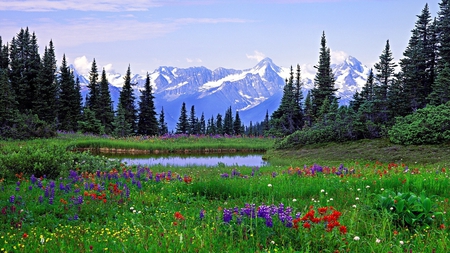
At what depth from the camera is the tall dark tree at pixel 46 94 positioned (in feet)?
185

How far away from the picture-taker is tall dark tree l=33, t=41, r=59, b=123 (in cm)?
5634

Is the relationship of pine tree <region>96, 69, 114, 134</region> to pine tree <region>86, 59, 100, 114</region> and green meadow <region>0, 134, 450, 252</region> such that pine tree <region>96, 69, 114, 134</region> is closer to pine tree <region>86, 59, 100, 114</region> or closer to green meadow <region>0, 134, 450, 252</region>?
pine tree <region>86, 59, 100, 114</region>

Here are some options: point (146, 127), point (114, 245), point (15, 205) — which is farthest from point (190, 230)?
point (146, 127)

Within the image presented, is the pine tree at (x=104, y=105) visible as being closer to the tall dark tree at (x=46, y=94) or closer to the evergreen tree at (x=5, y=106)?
the tall dark tree at (x=46, y=94)

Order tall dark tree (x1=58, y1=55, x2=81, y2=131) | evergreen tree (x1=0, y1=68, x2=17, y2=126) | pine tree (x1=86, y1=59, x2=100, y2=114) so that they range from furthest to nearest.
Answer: pine tree (x1=86, y1=59, x2=100, y2=114)
tall dark tree (x1=58, y1=55, x2=81, y2=131)
evergreen tree (x1=0, y1=68, x2=17, y2=126)

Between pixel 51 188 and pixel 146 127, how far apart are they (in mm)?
53325

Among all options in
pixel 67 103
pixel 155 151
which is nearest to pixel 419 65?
pixel 155 151

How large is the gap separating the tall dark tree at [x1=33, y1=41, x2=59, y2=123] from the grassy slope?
43898mm

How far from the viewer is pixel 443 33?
1299 inches

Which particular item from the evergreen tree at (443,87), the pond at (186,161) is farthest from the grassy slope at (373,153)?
the evergreen tree at (443,87)

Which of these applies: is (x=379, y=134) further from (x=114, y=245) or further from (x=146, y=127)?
(x=146, y=127)

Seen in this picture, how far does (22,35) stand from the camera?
63562 millimetres

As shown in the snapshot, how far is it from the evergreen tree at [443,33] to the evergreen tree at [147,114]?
1602 inches

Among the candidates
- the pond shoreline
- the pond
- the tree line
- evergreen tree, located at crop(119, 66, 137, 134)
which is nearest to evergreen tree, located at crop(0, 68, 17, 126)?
the pond shoreline
